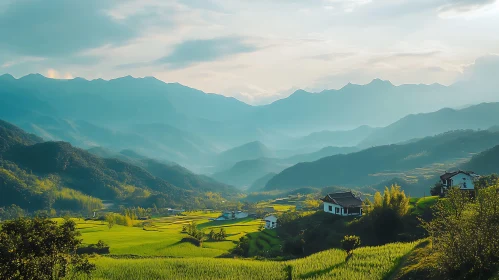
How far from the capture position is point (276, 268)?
122 feet

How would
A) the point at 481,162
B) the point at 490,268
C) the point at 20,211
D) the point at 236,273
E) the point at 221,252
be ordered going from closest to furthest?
the point at 490,268, the point at 236,273, the point at 221,252, the point at 20,211, the point at 481,162

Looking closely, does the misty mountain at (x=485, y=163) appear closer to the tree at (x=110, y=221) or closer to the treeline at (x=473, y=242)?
the tree at (x=110, y=221)

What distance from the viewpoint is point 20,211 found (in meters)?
171

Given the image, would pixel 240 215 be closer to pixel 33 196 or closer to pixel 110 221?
pixel 110 221

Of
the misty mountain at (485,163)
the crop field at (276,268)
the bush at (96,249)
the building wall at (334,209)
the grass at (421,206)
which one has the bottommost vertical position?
the bush at (96,249)

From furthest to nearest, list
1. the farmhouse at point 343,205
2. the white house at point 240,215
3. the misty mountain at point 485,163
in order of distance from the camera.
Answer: the misty mountain at point 485,163 → the white house at point 240,215 → the farmhouse at point 343,205

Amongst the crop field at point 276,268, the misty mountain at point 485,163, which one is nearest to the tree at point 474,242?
the crop field at point 276,268

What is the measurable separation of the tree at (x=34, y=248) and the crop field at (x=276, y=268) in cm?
884

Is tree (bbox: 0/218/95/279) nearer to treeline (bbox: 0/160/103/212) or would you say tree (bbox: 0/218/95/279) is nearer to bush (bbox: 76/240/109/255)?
bush (bbox: 76/240/109/255)

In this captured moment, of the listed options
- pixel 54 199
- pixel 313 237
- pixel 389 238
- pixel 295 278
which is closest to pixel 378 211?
pixel 389 238

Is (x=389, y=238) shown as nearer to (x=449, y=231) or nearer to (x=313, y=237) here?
(x=313, y=237)

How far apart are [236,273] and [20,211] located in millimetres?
171749

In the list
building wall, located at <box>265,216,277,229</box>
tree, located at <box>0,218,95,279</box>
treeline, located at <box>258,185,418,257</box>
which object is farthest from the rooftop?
tree, located at <box>0,218,95,279</box>

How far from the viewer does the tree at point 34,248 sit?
2423cm
